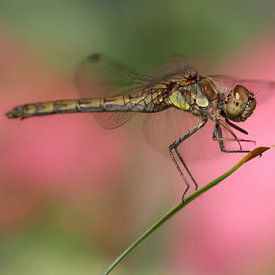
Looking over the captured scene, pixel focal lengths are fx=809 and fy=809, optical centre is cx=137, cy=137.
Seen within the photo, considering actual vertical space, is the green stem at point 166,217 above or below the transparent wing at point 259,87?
below

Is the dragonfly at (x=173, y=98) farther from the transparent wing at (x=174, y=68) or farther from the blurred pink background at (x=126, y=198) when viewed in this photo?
the blurred pink background at (x=126, y=198)

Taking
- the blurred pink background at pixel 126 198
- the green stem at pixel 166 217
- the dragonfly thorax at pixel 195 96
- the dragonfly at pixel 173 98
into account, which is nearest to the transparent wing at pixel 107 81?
the dragonfly at pixel 173 98

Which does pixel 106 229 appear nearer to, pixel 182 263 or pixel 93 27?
pixel 182 263

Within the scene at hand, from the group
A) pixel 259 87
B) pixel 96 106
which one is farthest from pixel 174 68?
pixel 96 106

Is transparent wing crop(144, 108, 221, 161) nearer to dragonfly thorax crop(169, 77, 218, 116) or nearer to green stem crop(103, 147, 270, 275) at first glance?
dragonfly thorax crop(169, 77, 218, 116)

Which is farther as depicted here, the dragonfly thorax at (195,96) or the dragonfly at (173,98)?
the dragonfly thorax at (195,96)

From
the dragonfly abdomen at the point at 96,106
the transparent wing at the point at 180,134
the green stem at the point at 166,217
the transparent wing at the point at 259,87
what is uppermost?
the dragonfly abdomen at the point at 96,106

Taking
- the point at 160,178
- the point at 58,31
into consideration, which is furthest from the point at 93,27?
the point at 160,178

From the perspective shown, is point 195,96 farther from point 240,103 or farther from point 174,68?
point 240,103
